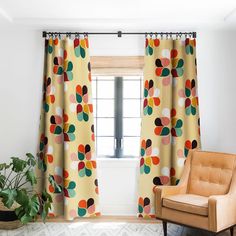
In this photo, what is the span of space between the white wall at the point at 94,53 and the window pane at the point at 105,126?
0.83 m

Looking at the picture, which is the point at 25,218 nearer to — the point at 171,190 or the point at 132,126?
the point at 171,190

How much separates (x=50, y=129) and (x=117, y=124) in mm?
886

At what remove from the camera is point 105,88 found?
14.5ft

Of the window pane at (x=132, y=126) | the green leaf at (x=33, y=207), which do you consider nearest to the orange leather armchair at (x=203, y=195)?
the window pane at (x=132, y=126)

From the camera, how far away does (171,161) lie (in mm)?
4055

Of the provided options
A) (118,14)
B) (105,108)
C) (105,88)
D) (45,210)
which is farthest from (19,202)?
(118,14)

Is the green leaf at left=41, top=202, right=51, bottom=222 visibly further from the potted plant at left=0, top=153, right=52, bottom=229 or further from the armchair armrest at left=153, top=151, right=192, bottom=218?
the armchair armrest at left=153, top=151, right=192, bottom=218

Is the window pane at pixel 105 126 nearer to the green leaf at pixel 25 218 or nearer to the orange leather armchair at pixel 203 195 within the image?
the orange leather armchair at pixel 203 195

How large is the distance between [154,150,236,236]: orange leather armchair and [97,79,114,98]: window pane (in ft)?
4.43

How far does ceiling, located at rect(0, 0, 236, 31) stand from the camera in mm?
3312

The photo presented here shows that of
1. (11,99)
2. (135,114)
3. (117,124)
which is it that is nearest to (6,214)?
(11,99)

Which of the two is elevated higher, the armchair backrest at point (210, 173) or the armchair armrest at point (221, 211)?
the armchair backrest at point (210, 173)

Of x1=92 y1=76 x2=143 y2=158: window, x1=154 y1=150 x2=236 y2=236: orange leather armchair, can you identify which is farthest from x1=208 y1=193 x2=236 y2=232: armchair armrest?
x1=92 y1=76 x2=143 y2=158: window

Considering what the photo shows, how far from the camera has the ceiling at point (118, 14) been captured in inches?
130
